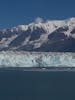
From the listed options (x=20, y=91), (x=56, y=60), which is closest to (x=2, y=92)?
(x=20, y=91)

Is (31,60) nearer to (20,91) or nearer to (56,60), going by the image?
(56,60)

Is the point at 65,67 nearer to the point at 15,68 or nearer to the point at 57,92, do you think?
the point at 15,68

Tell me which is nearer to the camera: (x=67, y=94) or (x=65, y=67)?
(x=67, y=94)

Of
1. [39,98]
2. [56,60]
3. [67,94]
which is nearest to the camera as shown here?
[39,98]

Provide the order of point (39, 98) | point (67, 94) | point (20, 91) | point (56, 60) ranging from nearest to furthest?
point (39, 98)
point (67, 94)
point (20, 91)
point (56, 60)

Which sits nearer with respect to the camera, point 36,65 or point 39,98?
point 39,98

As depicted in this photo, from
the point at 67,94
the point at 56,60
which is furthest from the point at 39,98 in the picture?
the point at 56,60
